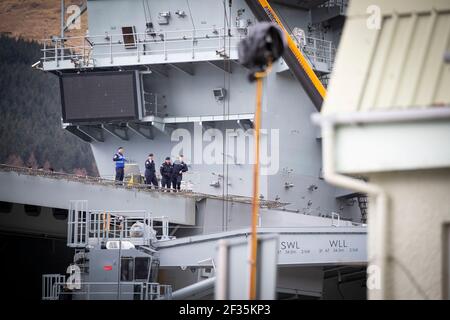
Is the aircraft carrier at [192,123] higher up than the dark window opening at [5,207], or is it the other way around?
the aircraft carrier at [192,123]

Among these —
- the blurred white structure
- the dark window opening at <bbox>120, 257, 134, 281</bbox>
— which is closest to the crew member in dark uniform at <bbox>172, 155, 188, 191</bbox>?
the dark window opening at <bbox>120, 257, 134, 281</bbox>

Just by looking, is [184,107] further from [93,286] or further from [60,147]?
[60,147]

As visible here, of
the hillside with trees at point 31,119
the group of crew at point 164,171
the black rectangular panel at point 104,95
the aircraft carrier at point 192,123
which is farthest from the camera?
the hillside with trees at point 31,119

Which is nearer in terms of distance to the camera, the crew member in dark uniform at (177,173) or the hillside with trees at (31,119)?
the crew member in dark uniform at (177,173)

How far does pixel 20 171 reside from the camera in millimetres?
28766

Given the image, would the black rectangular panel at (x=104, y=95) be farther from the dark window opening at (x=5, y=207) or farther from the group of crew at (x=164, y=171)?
the dark window opening at (x=5, y=207)

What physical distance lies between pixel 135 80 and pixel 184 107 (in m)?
2.00

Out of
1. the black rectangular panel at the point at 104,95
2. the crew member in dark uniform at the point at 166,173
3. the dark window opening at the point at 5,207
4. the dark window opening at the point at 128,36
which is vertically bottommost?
the dark window opening at the point at 5,207

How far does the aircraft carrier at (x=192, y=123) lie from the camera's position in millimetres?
29188

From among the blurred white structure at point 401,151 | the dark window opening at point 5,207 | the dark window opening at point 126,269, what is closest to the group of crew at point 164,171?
the dark window opening at point 5,207

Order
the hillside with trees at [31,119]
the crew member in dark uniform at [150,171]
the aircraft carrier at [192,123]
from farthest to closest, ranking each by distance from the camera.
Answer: the hillside with trees at [31,119], the crew member in dark uniform at [150,171], the aircraft carrier at [192,123]

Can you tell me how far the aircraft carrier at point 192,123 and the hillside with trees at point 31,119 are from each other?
3209cm

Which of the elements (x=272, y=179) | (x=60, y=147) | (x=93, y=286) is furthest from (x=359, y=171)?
(x=60, y=147)

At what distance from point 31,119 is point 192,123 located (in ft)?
123
